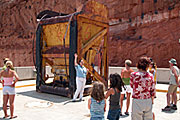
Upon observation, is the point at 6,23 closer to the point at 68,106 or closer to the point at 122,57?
the point at 122,57

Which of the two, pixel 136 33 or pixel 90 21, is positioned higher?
pixel 136 33

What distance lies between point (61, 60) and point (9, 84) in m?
3.60

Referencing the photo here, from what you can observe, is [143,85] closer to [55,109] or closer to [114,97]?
[114,97]

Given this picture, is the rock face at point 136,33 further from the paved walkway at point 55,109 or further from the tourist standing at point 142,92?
the tourist standing at point 142,92

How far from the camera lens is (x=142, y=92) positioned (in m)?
3.34

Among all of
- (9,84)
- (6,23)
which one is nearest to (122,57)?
(9,84)

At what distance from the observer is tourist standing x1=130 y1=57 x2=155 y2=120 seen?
10.9ft

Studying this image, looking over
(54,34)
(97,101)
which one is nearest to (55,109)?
(97,101)

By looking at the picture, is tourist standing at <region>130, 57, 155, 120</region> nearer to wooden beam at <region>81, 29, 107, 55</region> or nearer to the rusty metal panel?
wooden beam at <region>81, 29, 107, 55</region>

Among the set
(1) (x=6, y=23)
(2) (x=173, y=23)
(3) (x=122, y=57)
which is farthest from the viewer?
(1) (x=6, y=23)

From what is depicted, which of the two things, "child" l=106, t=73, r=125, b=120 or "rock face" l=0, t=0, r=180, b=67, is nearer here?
"child" l=106, t=73, r=125, b=120

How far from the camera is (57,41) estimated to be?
8320 millimetres

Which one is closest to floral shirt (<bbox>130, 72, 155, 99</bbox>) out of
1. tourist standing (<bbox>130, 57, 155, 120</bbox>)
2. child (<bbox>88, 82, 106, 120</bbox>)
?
tourist standing (<bbox>130, 57, 155, 120</bbox>)

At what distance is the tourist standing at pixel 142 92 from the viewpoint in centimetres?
332
